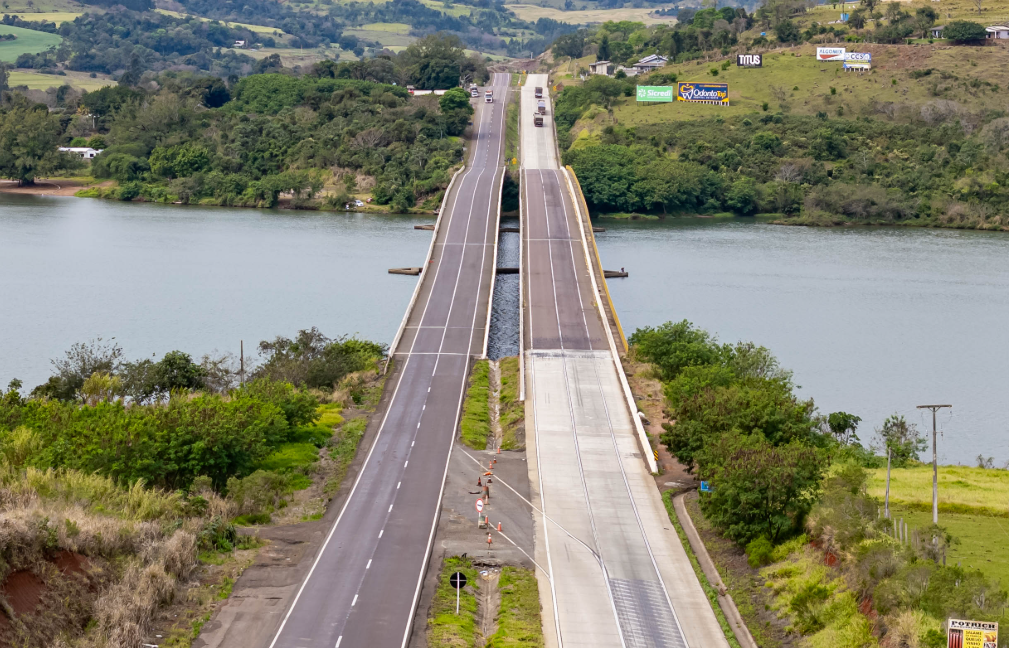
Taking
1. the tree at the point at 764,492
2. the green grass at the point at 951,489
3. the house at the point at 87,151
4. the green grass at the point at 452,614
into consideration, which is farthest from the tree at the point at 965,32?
the green grass at the point at 452,614

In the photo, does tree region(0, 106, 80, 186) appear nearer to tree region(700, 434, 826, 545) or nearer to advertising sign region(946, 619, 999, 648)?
tree region(700, 434, 826, 545)

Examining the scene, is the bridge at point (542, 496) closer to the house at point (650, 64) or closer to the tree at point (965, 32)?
the house at point (650, 64)

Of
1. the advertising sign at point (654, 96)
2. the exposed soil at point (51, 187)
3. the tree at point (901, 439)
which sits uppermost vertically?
the advertising sign at point (654, 96)

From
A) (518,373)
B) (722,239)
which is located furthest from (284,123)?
(518,373)

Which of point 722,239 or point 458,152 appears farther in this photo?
point 458,152

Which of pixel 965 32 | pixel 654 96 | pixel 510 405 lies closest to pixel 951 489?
pixel 510 405

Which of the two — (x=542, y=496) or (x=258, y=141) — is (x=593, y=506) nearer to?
(x=542, y=496)

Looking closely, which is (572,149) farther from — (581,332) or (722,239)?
(581,332)
